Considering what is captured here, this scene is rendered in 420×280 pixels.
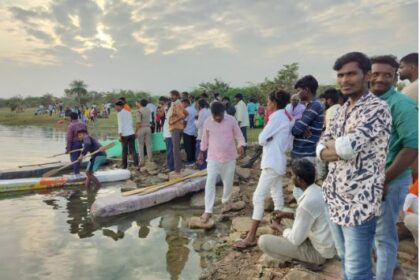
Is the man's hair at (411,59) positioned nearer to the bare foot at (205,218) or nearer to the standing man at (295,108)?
the standing man at (295,108)

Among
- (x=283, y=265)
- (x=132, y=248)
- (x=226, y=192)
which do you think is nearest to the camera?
(x=283, y=265)

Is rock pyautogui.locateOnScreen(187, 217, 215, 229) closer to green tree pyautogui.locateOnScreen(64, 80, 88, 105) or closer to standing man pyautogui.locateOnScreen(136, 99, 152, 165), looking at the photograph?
standing man pyautogui.locateOnScreen(136, 99, 152, 165)

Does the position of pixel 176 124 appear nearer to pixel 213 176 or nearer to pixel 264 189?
pixel 213 176

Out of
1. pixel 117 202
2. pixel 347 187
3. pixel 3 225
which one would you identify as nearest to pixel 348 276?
pixel 347 187

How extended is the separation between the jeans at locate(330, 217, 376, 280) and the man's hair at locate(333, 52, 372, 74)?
0.98 metres

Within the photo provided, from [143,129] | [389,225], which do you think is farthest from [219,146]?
[143,129]

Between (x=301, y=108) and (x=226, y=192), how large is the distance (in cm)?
184

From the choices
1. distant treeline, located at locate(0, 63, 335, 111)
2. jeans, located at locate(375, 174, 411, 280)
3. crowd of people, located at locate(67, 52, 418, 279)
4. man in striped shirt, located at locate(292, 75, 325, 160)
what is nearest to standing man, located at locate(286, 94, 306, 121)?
crowd of people, located at locate(67, 52, 418, 279)

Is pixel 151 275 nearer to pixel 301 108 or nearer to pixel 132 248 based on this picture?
pixel 132 248

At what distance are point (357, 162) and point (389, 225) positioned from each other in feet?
2.33

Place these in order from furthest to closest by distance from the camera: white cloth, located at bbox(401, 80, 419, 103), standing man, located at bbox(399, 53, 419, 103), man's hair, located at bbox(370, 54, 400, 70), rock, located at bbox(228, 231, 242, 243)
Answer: rock, located at bbox(228, 231, 242, 243) → standing man, located at bbox(399, 53, 419, 103) → white cloth, located at bbox(401, 80, 419, 103) → man's hair, located at bbox(370, 54, 400, 70)

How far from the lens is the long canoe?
362 inches

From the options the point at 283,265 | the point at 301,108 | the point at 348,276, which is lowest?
the point at 283,265

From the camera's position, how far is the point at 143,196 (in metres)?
7.54
